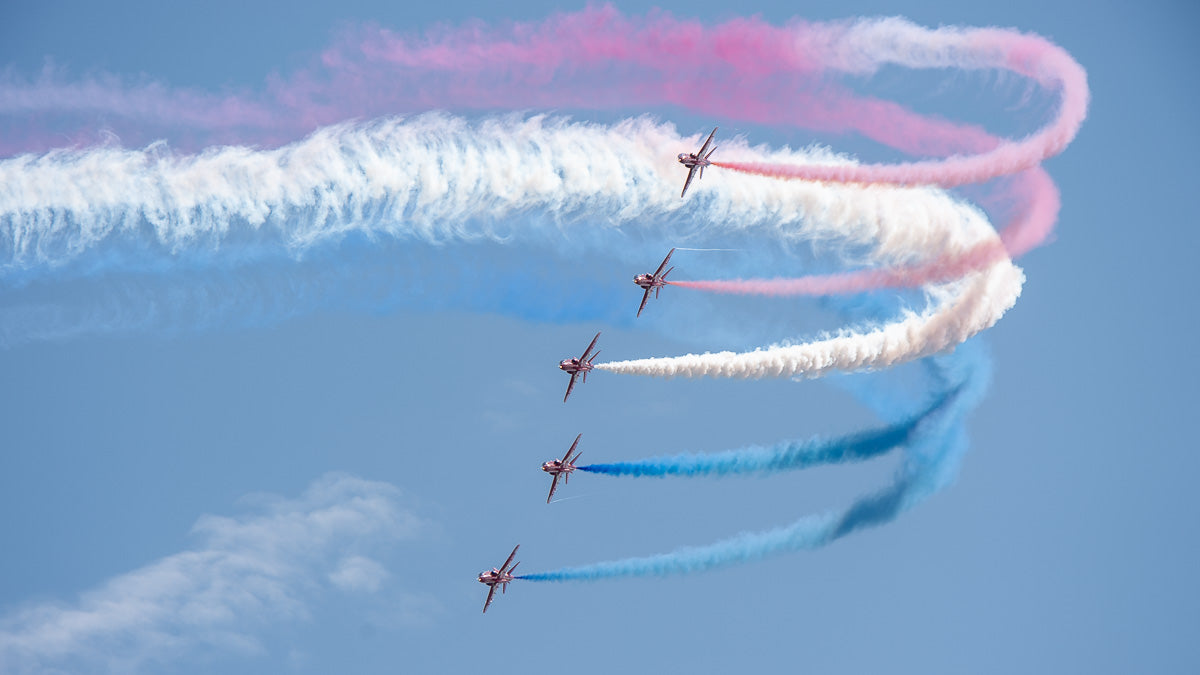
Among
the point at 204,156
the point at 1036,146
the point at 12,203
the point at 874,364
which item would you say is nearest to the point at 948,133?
the point at 1036,146

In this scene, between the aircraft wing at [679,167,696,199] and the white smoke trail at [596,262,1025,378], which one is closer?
Answer: the white smoke trail at [596,262,1025,378]

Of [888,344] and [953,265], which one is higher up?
[953,265]

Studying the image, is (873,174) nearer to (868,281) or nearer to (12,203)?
(868,281)

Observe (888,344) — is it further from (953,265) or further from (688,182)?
(688,182)

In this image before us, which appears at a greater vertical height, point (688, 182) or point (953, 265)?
point (688, 182)

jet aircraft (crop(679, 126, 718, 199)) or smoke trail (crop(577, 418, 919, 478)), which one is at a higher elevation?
jet aircraft (crop(679, 126, 718, 199))

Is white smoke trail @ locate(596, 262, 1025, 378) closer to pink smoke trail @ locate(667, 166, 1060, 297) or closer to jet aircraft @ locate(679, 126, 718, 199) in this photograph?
pink smoke trail @ locate(667, 166, 1060, 297)

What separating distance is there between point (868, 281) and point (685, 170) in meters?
6.58

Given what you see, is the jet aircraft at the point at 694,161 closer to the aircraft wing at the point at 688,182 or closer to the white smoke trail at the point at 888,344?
the aircraft wing at the point at 688,182

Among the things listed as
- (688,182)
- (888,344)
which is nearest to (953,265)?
(888,344)

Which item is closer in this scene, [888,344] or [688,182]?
[888,344]

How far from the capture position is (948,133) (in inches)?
2391

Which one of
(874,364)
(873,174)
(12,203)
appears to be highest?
(12,203)

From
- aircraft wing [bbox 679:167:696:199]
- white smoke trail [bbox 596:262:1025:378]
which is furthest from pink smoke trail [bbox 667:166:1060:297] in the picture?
aircraft wing [bbox 679:167:696:199]
